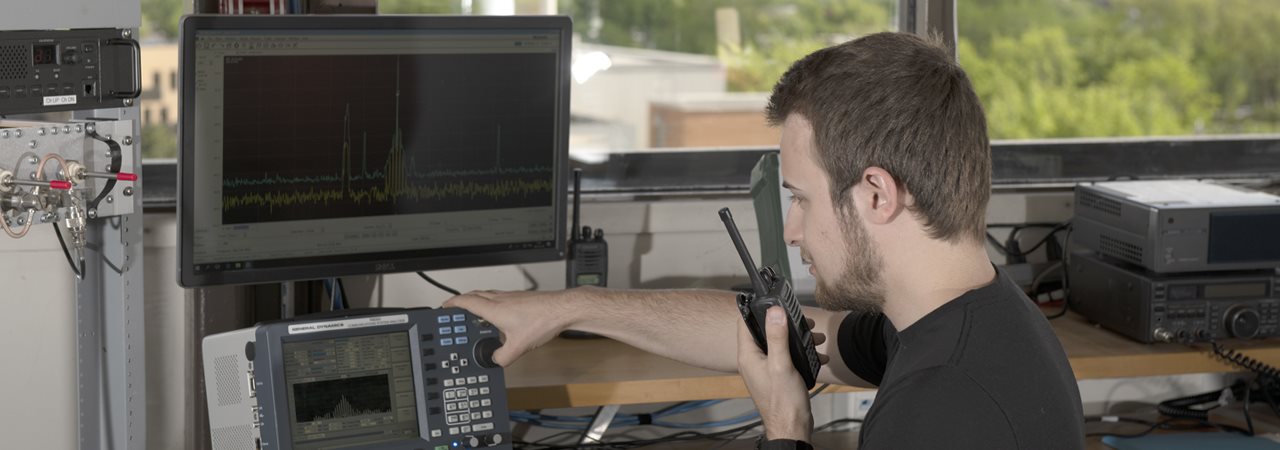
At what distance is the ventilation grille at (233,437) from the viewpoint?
65.6 inches

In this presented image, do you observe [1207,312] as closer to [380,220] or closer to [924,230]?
[924,230]

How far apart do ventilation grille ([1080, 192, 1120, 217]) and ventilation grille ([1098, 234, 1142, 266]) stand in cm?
5

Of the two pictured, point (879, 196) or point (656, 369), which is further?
point (656, 369)

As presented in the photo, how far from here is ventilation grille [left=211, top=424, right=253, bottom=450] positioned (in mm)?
1665

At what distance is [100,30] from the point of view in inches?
67.7

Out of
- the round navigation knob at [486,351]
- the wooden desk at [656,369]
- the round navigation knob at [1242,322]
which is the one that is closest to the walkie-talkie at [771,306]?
the round navigation knob at [486,351]

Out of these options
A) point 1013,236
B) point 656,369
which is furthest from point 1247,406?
point 656,369

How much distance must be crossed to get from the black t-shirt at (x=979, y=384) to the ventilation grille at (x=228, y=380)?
0.77m

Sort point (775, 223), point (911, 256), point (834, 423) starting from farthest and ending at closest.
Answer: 1. point (834, 423)
2. point (775, 223)
3. point (911, 256)

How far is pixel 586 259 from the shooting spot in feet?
7.68

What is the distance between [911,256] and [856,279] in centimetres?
6

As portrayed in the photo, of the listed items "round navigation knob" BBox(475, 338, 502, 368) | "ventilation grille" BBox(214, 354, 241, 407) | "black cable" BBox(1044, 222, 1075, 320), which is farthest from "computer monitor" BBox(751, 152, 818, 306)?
"ventilation grille" BBox(214, 354, 241, 407)

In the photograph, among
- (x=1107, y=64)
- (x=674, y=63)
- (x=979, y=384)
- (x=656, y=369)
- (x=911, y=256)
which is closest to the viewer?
(x=979, y=384)

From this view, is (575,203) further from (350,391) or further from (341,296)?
(350,391)
